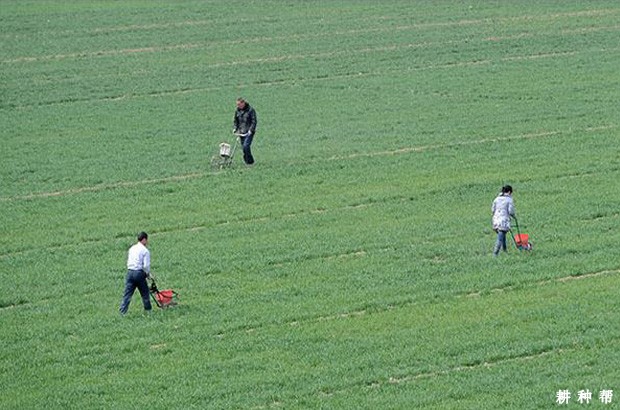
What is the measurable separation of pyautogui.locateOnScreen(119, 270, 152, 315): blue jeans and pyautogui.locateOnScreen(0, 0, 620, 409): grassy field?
1.00 feet

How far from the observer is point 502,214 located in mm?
32656

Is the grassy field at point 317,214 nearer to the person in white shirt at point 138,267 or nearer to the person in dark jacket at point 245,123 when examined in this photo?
the person in white shirt at point 138,267

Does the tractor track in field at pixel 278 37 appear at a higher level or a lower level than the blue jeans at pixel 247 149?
higher

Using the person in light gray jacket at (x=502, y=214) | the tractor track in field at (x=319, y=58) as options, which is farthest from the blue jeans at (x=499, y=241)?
the tractor track in field at (x=319, y=58)

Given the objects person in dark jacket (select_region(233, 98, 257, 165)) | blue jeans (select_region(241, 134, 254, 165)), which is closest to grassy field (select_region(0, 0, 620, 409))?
blue jeans (select_region(241, 134, 254, 165))

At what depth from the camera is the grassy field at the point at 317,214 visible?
26.9 m

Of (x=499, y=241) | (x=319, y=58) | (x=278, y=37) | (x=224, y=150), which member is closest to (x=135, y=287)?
(x=499, y=241)

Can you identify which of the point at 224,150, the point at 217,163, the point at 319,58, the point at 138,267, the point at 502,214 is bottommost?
the point at 138,267

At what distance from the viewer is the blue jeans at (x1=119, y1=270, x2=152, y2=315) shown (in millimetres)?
29844

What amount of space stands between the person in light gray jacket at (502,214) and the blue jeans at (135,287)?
7.37 meters

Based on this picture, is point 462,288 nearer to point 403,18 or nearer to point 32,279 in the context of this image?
point 32,279

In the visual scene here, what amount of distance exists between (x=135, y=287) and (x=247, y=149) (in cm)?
1362

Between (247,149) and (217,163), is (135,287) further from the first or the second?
(217,163)

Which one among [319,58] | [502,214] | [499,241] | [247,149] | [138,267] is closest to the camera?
[138,267]
